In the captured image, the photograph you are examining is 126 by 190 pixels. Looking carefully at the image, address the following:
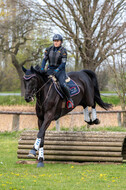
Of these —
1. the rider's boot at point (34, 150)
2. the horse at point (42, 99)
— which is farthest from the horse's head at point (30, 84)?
the rider's boot at point (34, 150)

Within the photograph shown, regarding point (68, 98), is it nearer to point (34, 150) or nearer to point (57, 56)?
point (57, 56)

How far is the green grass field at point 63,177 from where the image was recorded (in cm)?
477

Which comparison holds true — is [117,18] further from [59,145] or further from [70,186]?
[70,186]

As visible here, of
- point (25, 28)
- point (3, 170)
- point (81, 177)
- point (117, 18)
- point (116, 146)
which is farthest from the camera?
point (25, 28)

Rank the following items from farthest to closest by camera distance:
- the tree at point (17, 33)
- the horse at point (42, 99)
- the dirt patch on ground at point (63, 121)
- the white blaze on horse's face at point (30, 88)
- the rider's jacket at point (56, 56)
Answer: the tree at point (17, 33), the dirt patch on ground at point (63, 121), the rider's jacket at point (56, 56), the horse at point (42, 99), the white blaze on horse's face at point (30, 88)

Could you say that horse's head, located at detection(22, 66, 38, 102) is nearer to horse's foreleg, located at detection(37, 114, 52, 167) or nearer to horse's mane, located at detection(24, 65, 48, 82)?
horse's mane, located at detection(24, 65, 48, 82)

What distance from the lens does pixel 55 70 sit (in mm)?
7090

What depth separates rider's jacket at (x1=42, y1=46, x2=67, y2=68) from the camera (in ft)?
23.6

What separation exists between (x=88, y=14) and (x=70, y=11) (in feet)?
3.49

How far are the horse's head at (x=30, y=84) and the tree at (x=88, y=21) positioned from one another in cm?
896

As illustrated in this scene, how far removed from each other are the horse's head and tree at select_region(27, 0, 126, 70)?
8957 mm

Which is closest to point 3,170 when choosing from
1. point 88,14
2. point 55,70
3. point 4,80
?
point 55,70

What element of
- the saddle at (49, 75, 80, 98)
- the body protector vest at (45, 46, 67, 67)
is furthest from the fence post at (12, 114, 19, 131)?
the body protector vest at (45, 46, 67, 67)

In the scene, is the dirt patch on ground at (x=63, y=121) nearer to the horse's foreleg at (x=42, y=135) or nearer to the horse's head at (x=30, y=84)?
the horse's foreleg at (x=42, y=135)
